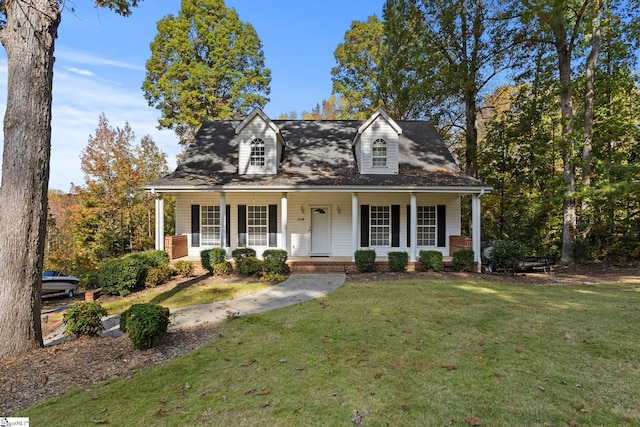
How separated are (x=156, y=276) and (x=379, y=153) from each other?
9755 mm

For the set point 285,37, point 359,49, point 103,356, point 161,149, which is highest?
point 359,49

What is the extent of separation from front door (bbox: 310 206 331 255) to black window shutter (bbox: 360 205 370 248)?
1.45 meters

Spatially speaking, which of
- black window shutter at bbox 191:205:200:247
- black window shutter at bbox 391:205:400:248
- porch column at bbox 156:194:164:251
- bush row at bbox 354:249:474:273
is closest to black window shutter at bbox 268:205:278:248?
black window shutter at bbox 191:205:200:247

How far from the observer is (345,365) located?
14.5 ft

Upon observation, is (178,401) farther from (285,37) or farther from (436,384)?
(285,37)

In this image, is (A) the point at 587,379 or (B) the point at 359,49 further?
(B) the point at 359,49

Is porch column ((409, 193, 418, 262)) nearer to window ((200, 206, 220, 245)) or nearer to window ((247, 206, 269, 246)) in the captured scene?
window ((247, 206, 269, 246))

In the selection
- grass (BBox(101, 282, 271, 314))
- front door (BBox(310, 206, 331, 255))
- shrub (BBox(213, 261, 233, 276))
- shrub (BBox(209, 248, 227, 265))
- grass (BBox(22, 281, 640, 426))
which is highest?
front door (BBox(310, 206, 331, 255))

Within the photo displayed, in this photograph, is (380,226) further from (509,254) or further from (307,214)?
(509,254)

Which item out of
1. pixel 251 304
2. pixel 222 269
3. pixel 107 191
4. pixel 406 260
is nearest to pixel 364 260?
pixel 406 260

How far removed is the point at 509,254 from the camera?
11695mm

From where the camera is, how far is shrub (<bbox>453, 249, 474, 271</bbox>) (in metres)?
11.9

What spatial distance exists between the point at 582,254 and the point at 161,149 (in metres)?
30.4

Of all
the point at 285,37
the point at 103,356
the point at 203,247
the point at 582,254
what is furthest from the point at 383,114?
the point at 103,356
